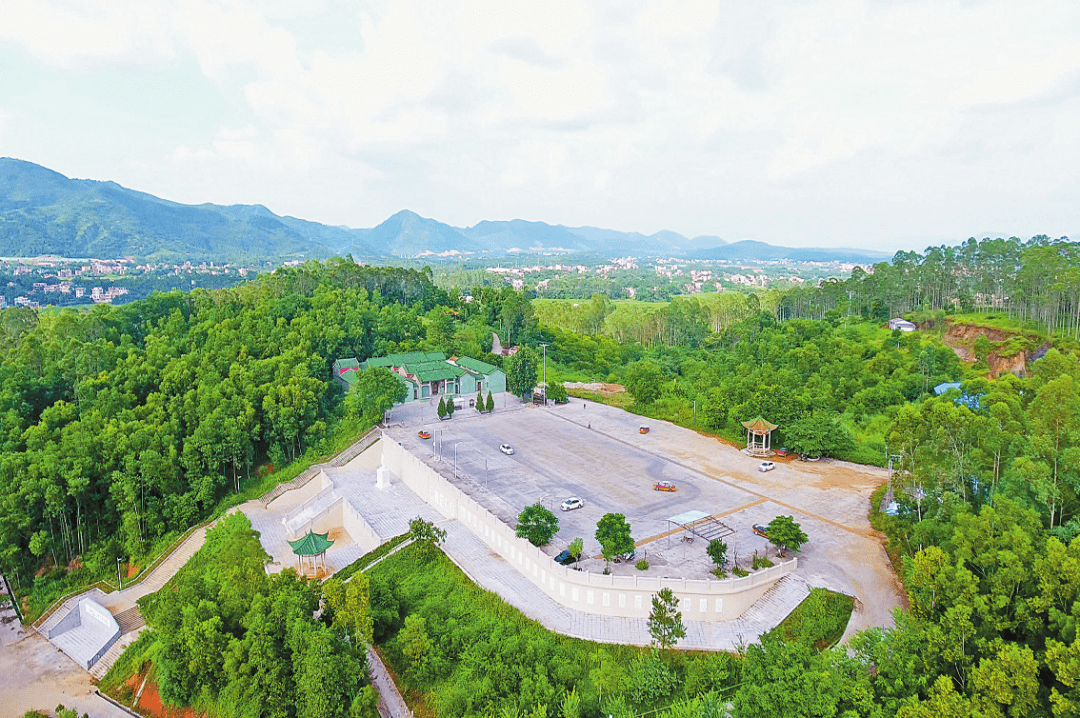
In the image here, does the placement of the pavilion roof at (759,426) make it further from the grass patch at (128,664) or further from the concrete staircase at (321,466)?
the grass patch at (128,664)

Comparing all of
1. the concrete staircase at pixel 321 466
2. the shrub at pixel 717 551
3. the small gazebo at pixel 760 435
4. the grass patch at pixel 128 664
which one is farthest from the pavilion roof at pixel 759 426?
the grass patch at pixel 128 664

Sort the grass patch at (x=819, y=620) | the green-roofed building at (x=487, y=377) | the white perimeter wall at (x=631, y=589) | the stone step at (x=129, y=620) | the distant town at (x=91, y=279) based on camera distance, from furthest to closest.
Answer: the distant town at (x=91, y=279), the green-roofed building at (x=487, y=377), the stone step at (x=129, y=620), the white perimeter wall at (x=631, y=589), the grass patch at (x=819, y=620)

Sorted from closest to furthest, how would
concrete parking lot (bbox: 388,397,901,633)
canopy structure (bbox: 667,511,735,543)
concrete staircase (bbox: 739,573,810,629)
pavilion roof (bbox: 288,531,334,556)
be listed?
1. concrete staircase (bbox: 739,573,810,629)
2. concrete parking lot (bbox: 388,397,901,633)
3. canopy structure (bbox: 667,511,735,543)
4. pavilion roof (bbox: 288,531,334,556)

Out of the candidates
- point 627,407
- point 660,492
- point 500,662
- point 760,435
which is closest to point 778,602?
point 660,492

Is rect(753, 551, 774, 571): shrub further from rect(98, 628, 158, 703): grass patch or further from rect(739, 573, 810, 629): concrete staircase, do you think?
rect(98, 628, 158, 703): grass patch

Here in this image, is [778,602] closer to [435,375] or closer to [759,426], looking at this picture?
[759,426]

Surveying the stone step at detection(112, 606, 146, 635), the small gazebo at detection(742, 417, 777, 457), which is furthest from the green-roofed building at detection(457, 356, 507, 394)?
the stone step at detection(112, 606, 146, 635)

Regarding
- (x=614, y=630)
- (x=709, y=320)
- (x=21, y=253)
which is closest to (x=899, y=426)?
(x=614, y=630)
